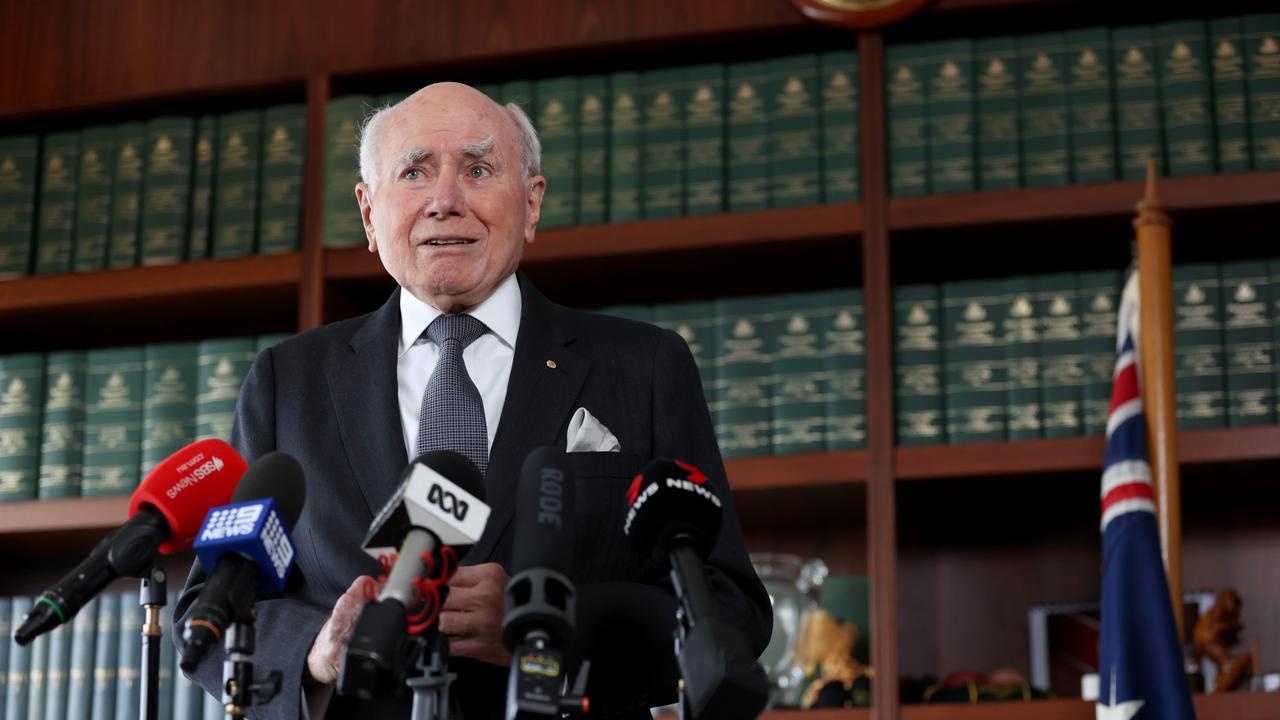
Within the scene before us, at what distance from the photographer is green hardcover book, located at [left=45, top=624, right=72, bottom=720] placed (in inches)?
122

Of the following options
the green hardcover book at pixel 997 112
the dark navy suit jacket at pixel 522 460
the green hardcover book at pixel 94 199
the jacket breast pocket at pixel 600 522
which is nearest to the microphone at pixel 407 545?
the dark navy suit jacket at pixel 522 460

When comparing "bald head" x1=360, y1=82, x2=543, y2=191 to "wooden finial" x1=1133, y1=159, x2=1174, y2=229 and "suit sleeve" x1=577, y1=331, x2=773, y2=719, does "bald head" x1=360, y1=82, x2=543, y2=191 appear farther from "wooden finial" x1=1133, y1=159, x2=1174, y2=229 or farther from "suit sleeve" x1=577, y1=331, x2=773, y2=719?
"wooden finial" x1=1133, y1=159, x2=1174, y2=229

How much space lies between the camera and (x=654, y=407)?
1.66m

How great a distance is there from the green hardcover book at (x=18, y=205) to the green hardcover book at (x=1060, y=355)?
197 centimetres

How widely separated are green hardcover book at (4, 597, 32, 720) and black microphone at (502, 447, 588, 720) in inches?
90.9

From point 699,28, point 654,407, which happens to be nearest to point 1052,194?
point 699,28

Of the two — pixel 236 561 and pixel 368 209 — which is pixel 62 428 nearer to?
pixel 368 209

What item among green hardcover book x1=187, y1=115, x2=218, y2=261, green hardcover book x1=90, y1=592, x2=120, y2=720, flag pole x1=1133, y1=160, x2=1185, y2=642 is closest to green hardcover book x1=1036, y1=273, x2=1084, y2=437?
flag pole x1=1133, y1=160, x2=1185, y2=642

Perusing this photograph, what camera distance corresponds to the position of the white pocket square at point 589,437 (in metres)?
1.57

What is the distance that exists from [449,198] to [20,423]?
1857 millimetres

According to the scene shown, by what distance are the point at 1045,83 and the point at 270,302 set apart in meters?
1.54

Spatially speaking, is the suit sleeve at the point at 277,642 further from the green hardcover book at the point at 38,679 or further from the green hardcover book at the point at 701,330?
the green hardcover book at the point at 38,679

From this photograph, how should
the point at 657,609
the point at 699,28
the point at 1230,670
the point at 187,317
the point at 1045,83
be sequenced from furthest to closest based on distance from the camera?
the point at 187,317, the point at 699,28, the point at 1045,83, the point at 1230,670, the point at 657,609

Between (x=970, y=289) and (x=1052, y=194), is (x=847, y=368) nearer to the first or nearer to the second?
(x=970, y=289)
